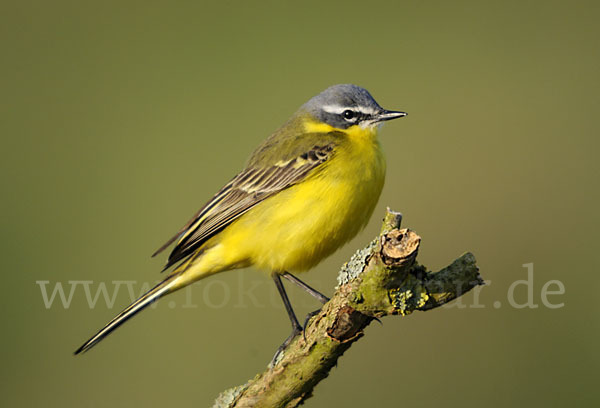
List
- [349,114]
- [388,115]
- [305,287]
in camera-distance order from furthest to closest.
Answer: [349,114] < [388,115] < [305,287]

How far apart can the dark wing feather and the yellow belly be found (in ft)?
0.20

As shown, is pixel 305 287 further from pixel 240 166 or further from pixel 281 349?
pixel 240 166

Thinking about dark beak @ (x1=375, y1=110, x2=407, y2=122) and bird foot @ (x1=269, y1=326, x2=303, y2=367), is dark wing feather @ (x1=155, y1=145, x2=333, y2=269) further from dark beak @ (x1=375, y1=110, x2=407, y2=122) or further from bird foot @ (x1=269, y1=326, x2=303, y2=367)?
bird foot @ (x1=269, y1=326, x2=303, y2=367)

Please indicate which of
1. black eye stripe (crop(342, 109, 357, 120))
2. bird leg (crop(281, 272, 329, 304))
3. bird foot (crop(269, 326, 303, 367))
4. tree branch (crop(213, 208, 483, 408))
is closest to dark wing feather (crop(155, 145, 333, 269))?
black eye stripe (crop(342, 109, 357, 120))

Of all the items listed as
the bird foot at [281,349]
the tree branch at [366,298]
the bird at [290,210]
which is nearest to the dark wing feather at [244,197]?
the bird at [290,210]

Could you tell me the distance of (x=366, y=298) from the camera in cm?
345

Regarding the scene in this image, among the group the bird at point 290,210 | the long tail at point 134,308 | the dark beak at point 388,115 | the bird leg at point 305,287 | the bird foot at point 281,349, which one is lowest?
the bird foot at point 281,349

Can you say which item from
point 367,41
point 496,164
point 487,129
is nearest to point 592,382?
point 496,164

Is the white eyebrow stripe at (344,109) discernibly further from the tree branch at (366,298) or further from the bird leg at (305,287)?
the tree branch at (366,298)

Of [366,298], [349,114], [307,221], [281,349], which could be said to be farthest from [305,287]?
[366,298]

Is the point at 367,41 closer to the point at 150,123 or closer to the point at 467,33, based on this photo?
the point at 467,33

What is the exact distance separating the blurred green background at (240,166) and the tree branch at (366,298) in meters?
2.61

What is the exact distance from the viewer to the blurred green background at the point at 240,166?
23.0 ft

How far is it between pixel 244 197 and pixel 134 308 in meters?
1.22
